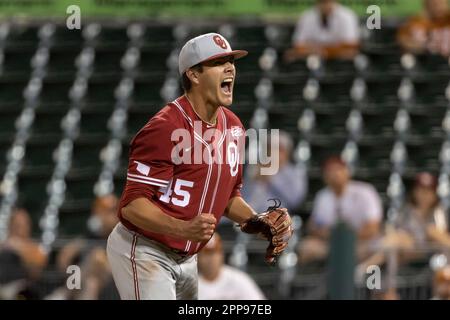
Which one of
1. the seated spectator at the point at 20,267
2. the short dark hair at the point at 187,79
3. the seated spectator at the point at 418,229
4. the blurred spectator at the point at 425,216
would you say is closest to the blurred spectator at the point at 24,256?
the seated spectator at the point at 20,267

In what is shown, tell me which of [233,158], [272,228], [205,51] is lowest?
[272,228]

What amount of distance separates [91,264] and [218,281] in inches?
35.4

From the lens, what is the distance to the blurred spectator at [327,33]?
434 inches

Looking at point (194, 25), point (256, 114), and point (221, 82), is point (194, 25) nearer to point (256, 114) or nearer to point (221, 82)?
point (256, 114)

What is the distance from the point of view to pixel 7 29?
1287 cm

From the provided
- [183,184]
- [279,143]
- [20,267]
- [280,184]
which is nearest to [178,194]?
[183,184]

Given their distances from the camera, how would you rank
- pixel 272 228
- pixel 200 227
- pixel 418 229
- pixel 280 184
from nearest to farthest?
pixel 200 227, pixel 272 228, pixel 418 229, pixel 280 184

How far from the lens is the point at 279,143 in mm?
10062

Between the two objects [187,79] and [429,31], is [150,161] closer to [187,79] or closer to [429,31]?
[187,79]

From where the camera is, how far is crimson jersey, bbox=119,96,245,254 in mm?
5676

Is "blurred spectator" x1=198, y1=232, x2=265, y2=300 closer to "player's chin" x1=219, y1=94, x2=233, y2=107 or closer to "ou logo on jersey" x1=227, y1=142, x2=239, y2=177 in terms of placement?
"ou logo on jersey" x1=227, y1=142, x2=239, y2=177

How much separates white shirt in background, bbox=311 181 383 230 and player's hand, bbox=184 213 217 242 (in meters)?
3.77

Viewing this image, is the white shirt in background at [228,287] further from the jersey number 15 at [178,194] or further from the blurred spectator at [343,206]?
the jersey number 15 at [178,194]
